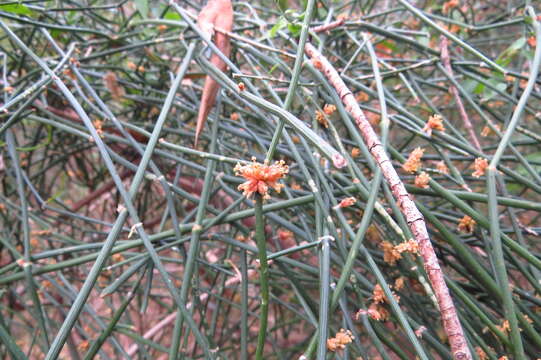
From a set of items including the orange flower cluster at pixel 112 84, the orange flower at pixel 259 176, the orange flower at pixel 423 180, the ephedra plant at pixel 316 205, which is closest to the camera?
the orange flower at pixel 259 176

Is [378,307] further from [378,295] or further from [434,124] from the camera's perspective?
[434,124]

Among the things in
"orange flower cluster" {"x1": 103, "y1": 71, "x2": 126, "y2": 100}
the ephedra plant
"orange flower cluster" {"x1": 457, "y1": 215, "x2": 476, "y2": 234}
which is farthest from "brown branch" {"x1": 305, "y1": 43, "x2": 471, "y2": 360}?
"orange flower cluster" {"x1": 103, "y1": 71, "x2": 126, "y2": 100}

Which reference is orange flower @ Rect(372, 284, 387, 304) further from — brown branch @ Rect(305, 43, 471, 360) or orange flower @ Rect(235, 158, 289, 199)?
orange flower @ Rect(235, 158, 289, 199)

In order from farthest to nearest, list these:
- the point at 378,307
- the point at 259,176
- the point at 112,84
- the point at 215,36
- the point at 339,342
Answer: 1. the point at 112,84
2. the point at 215,36
3. the point at 378,307
4. the point at 339,342
5. the point at 259,176

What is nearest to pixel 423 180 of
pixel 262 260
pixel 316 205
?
pixel 316 205

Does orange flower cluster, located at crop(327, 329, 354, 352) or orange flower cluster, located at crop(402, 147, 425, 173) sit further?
orange flower cluster, located at crop(402, 147, 425, 173)

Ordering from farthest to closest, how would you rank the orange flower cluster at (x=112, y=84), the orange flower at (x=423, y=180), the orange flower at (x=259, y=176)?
the orange flower cluster at (x=112, y=84) → the orange flower at (x=423, y=180) → the orange flower at (x=259, y=176)

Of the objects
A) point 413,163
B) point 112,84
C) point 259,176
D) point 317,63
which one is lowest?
point 259,176

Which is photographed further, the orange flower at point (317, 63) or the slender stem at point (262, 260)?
the orange flower at point (317, 63)

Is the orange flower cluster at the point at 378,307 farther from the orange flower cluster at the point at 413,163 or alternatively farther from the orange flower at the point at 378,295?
the orange flower cluster at the point at 413,163

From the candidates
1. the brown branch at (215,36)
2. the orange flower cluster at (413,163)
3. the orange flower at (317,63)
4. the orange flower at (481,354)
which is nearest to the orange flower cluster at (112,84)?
the brown branch at (215,36)

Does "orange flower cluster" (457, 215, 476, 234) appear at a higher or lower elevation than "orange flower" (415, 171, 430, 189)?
lower

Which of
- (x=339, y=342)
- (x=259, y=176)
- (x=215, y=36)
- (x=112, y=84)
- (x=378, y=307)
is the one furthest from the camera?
(x=112, y=84)
